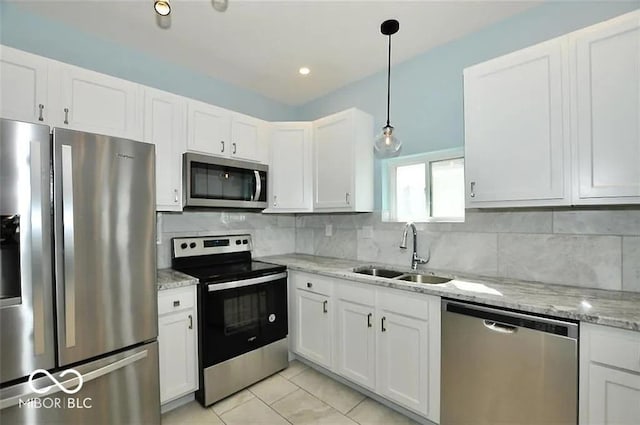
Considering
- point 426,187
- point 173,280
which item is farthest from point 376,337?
point 173,280

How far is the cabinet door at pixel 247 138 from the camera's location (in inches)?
104

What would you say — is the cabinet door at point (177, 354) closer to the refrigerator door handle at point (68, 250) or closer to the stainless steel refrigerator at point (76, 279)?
the stainless steel refrigerator at point (76, 279)

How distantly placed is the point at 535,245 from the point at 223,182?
7.71 ft

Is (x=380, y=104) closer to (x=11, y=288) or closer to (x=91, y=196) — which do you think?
(x=91, y=196)

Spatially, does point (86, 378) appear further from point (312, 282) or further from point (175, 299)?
point (312, 282)

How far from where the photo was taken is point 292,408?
2057 mm

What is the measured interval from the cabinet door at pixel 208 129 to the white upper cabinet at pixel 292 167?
20.1 inches

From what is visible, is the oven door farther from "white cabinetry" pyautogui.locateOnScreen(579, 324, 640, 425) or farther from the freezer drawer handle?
"white cabinetry" pyautogui.locateOnScreen(579, 324, 640, 425)

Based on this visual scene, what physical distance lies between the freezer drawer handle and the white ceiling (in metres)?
2.16

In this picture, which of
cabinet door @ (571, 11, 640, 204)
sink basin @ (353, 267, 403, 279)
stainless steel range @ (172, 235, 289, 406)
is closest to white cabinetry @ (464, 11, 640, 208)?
cabinet door @ (571, 11, 640, 204)

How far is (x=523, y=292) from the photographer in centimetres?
163

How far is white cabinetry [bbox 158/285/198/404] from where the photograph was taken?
192 centimetres

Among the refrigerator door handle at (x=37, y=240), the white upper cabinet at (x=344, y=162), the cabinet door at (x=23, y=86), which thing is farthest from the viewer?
the white upper cabinet at (x=344, y=162)

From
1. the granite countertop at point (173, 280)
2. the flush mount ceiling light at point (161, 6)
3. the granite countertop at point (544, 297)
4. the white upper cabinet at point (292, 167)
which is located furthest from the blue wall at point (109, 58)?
the granite countertop at point (544, 297)
